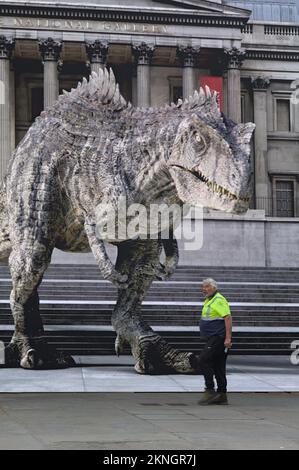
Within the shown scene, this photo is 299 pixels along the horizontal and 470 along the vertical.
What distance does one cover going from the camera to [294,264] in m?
34.2

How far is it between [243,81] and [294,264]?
1851cm

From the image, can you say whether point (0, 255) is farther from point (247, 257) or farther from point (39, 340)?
point (247, 257)

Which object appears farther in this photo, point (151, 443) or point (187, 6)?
point (187, 6)

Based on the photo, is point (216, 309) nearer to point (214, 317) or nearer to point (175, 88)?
point (214, 317)

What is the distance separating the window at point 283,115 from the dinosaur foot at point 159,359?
39983 millimetres

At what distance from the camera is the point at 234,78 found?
149 feet

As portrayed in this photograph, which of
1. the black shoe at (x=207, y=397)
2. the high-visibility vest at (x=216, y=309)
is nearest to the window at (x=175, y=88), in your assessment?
the high-visibility vest at (x=216, y=309)

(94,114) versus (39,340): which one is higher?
(94,114)

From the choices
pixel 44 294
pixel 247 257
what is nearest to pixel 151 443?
pixel 44 294

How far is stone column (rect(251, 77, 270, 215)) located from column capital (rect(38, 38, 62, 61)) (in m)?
11.6

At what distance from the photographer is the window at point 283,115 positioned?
50.6 metres

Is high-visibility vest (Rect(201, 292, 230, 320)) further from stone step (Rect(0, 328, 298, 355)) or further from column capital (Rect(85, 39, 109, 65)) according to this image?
column capital (Rect(85, 39, 109, 65))

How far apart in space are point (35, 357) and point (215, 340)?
136 inches

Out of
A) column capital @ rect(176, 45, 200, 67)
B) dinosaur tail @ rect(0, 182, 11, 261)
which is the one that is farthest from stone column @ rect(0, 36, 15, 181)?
dinosaur tail @ rect(0, 182, 11, 261)
